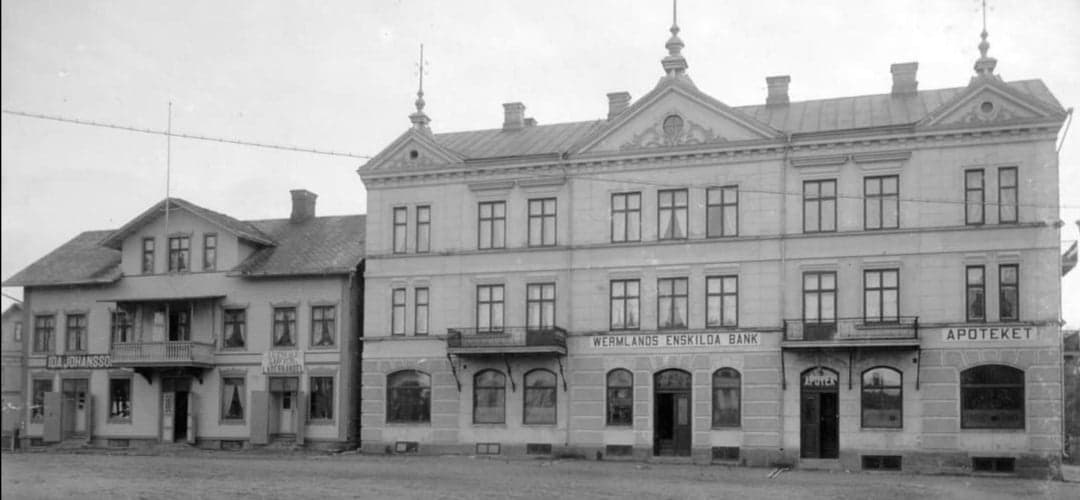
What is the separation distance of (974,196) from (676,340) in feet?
32.8

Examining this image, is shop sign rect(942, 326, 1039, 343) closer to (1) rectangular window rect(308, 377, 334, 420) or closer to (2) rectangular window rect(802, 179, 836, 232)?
(2) rectangular window rect(802, 179, 836, 232)

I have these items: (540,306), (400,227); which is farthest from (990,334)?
(400,227)

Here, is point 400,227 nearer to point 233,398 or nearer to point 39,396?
point 233,398

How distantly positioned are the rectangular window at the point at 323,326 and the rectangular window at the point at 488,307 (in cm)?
592

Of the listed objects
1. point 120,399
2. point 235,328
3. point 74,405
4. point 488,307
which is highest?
point 488,307

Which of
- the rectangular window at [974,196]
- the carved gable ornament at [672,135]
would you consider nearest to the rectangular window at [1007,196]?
the rectangular window at [974,196]

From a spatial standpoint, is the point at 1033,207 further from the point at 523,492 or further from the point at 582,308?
the point at 523,492

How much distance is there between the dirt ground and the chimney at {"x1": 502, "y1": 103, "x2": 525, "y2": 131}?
13215mm

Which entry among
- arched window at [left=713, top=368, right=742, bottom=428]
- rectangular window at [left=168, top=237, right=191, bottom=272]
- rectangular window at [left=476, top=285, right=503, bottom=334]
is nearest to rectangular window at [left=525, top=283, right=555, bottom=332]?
rectangular window at [left=476, top=285, right=503, bottom=334]

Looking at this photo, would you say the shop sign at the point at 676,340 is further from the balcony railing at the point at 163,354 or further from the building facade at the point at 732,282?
the balcony railing at the point at 163,354

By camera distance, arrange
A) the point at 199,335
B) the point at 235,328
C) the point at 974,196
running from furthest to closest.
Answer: the point at 199,335, the point at 235,328, the point at 974,196

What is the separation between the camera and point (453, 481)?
27781 mm

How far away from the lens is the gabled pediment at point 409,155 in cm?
4081

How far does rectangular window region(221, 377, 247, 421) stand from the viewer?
43625 mm
